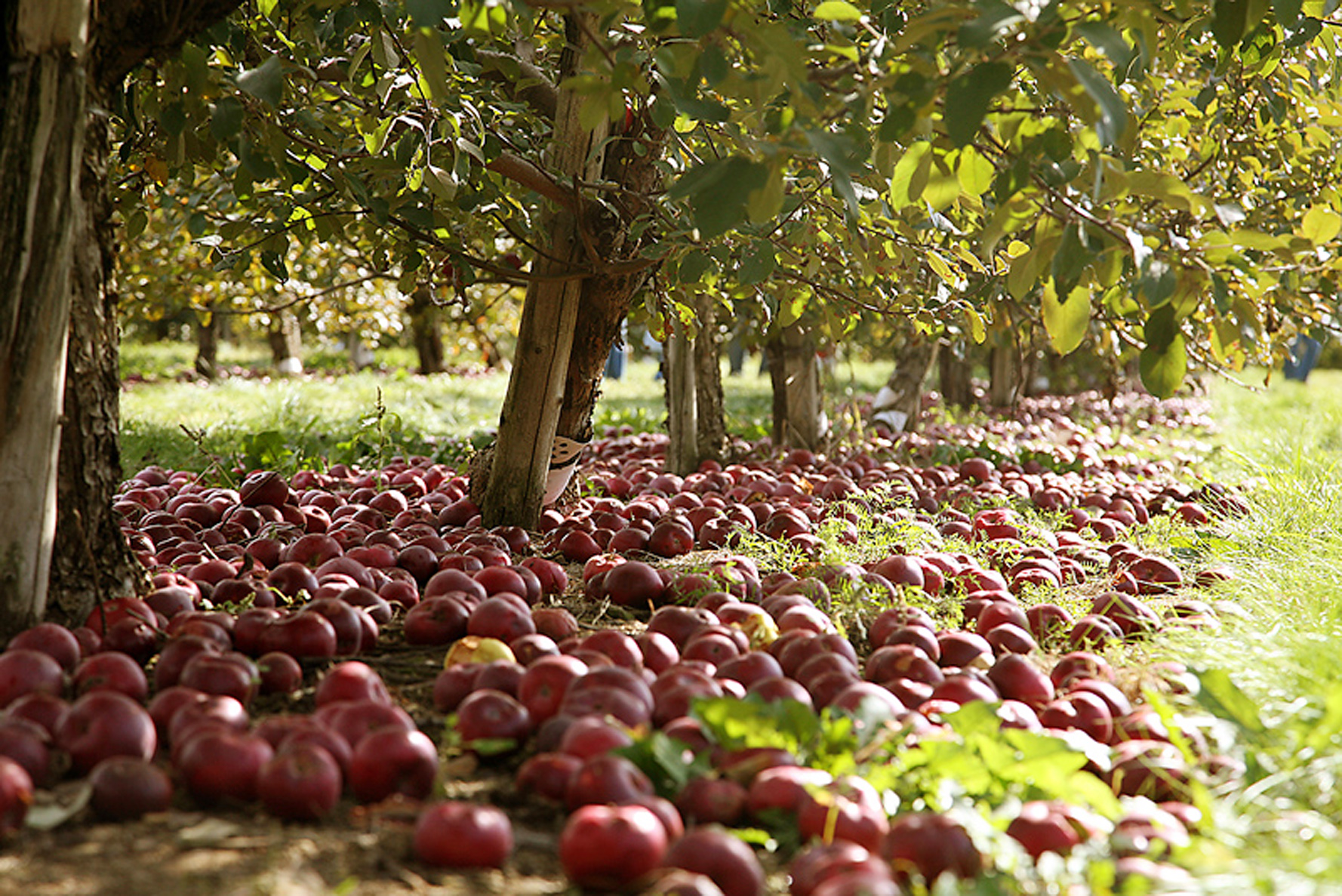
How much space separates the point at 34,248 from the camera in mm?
1928

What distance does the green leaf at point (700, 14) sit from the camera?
5.61 feet

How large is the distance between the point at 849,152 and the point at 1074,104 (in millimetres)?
417

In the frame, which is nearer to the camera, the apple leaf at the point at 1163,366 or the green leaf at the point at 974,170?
the apple leaf at the point at 1163,366

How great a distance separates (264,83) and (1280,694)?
2536 mm

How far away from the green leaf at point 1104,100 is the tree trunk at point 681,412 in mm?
4014

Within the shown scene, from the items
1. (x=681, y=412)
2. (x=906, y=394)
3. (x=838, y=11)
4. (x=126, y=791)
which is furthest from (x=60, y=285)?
(x=906, y=394)

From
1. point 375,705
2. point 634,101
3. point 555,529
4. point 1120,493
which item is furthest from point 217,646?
point 1120,493

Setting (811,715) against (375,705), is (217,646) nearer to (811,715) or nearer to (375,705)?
(375,705)

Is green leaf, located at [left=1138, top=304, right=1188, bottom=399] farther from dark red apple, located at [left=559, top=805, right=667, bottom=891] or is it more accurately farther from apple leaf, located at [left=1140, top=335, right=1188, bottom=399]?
dark red apple, located at [left=559, top=805, right=667, bottom=891]

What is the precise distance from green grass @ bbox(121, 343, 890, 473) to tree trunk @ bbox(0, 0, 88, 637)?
1.85 m

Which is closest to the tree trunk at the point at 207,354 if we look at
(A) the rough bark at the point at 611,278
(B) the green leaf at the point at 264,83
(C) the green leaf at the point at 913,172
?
(A) the rough bark at the point at 611,278

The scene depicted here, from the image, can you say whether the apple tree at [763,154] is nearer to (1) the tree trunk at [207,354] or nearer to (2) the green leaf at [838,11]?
(2) the green leaf at [838,11]

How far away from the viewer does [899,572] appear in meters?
3.09

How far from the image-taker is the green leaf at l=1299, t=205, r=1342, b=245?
6.61ft
